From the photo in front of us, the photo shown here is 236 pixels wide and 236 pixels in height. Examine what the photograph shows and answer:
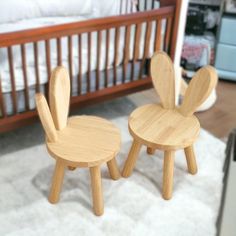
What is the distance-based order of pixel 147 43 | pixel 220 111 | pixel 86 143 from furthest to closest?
pixel 220 111 < pixel 147 43 < pixel 86 143

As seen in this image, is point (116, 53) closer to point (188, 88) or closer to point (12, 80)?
point (188, 88)

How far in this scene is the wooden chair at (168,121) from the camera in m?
1.80

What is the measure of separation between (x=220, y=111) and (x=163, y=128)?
3.27 feet

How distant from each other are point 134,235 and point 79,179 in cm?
47

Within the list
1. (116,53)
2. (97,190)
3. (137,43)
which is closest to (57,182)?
(97,190)

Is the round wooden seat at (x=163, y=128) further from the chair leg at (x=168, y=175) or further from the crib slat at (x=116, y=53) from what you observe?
the crib slat at (x=116, y=53)

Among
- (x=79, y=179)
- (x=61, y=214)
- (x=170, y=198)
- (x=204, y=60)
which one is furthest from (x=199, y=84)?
(x=204, y=60)

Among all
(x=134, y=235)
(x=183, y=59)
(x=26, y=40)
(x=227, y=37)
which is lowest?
(x=134, y=235)

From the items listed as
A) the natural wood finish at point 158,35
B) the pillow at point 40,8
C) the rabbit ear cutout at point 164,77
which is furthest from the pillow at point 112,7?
the rabbit ear cutout at point 164,77

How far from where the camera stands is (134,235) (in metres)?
1.68

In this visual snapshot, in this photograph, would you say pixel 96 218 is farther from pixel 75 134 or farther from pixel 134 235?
pixel 75 134

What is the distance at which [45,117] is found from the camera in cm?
163

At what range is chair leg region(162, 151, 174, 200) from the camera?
1798mm

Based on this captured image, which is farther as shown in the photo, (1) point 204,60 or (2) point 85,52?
(1) point 204,60
